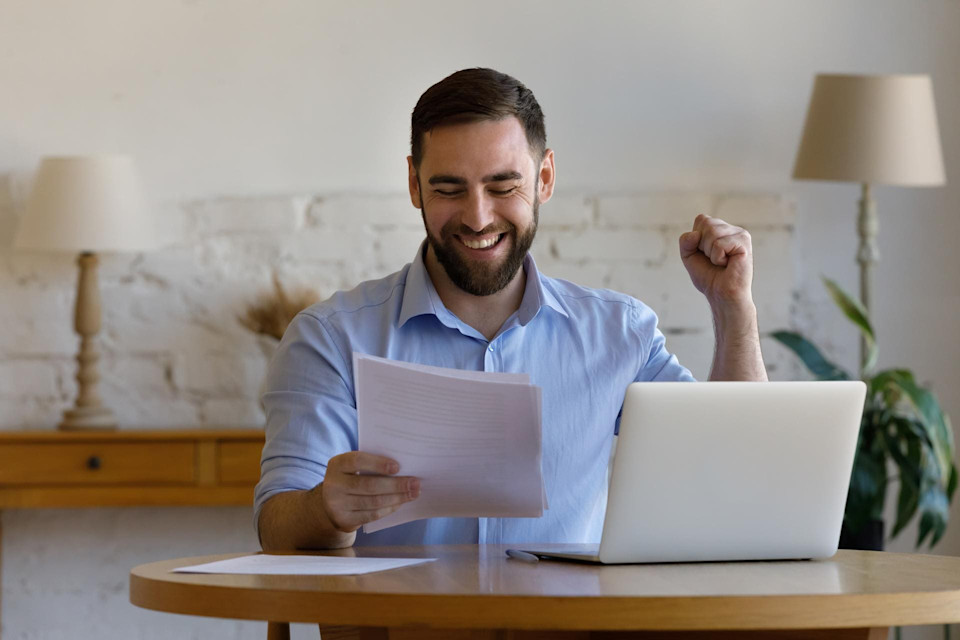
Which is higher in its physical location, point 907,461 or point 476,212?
point 476,212

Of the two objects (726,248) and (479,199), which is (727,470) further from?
(479,199)

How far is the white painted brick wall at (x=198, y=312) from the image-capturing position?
119 inches

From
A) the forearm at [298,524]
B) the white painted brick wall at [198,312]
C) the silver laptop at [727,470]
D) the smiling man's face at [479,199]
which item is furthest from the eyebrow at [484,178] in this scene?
the white painted brick wall at [198,312]

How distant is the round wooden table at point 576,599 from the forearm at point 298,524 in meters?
0.21

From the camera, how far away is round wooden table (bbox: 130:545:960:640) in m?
1.02

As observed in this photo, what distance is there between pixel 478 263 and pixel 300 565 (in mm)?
686

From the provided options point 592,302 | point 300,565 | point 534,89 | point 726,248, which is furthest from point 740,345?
point 534,89

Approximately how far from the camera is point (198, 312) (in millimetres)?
3033

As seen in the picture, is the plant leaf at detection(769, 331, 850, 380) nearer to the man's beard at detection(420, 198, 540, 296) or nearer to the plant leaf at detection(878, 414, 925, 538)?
the plant leaf at detection(878, 414, 925, 538)

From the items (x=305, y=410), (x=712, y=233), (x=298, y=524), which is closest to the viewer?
(x=298, y=524)

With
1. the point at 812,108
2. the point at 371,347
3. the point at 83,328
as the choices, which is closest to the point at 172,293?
the point at 83,328

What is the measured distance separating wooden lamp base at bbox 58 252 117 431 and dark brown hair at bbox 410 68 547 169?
1361 mm

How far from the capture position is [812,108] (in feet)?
9.48

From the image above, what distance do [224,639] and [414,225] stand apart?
1.17 meters
